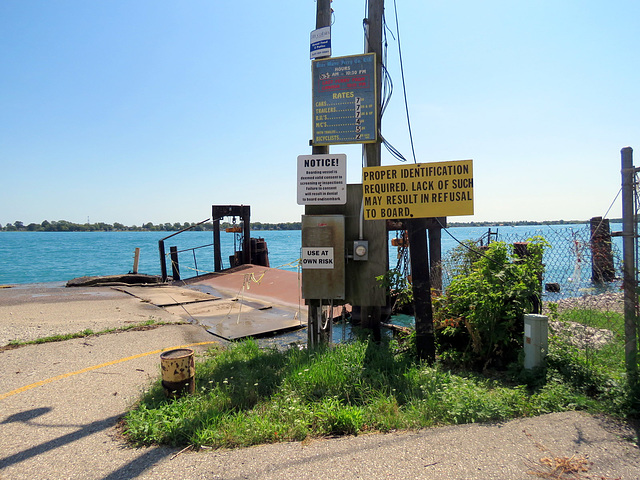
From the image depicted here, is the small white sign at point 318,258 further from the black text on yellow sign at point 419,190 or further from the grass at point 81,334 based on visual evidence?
the grass at point 81,334

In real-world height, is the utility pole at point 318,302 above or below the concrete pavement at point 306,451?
above

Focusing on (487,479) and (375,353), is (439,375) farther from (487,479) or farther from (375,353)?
(487,479)

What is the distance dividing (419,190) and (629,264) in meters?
2.22

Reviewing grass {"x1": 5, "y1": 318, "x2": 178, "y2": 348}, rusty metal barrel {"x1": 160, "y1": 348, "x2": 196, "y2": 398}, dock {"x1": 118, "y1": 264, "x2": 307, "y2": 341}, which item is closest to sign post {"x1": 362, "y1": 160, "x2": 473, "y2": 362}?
rusty metal barrel {"x1": 160, "y1": 348, "x2": 196, "y2": 398}

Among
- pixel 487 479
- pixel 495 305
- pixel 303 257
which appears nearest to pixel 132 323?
pixel 303 257

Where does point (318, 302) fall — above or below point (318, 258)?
below

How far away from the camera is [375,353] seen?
521cm

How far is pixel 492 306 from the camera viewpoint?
4.71 m

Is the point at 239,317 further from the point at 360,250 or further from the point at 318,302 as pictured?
the point at 360,250

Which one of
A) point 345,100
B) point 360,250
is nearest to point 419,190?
point 360,250

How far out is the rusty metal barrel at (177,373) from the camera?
3955 millimetres

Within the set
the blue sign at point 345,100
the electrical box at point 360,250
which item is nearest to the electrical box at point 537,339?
the electrical box at point 360,250

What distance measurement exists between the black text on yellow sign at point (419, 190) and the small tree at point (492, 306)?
0.84 m

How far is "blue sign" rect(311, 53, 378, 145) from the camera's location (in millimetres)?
5812
